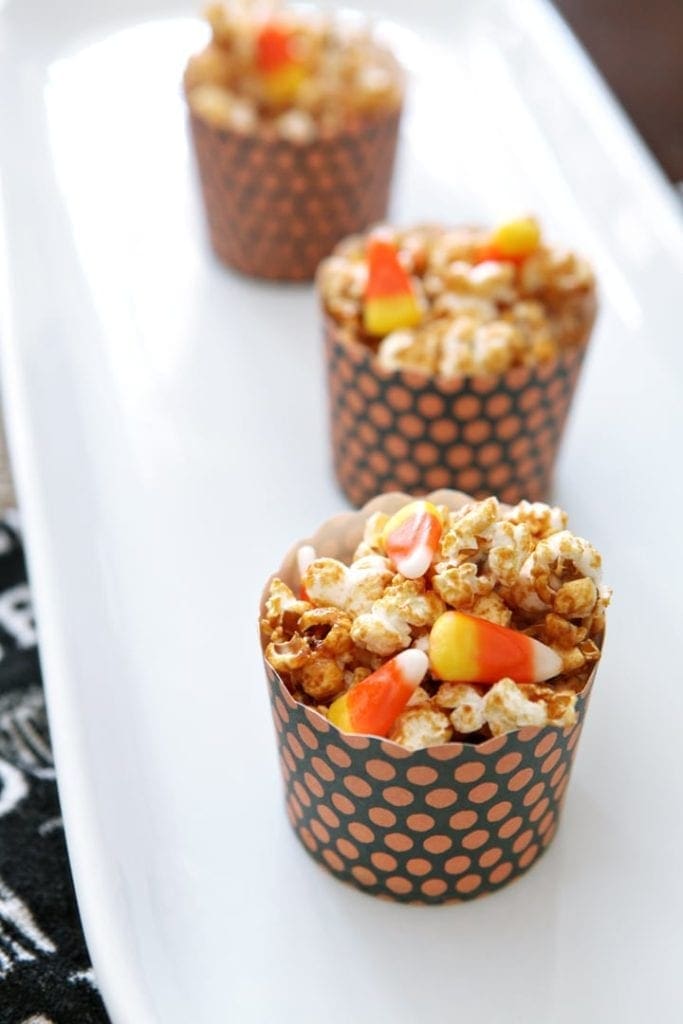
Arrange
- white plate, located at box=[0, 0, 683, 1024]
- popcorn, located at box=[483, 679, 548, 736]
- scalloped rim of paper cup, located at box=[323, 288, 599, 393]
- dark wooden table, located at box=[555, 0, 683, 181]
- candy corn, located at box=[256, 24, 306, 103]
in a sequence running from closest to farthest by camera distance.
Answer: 1. popcorn, located at box=[483, 679, 548, 736]
2. white plate, located at box=[0, 0, 683, 1024]
3. scalloped rim of paper cup, located at box=[323, 288, 599, 393]
4. candy corn, located at box=[256, 24, 306, 103]
5. dark wooden table, located at box=[555, 0, 683, 181]

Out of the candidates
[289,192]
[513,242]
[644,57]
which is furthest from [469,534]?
[644,57]

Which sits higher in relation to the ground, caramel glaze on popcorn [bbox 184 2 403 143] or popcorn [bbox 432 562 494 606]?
caramel glaze on popcorn [bbox 184 2 403 143]

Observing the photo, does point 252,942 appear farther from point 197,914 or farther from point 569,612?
point 569,612

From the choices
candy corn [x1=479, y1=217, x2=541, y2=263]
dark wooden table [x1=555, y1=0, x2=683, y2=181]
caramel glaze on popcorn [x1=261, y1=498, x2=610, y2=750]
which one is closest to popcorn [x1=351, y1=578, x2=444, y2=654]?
caramel glaze on popcorn [x1=261, y1=498, x2=610, y2=750]

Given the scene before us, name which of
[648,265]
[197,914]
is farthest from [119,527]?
[648,265]

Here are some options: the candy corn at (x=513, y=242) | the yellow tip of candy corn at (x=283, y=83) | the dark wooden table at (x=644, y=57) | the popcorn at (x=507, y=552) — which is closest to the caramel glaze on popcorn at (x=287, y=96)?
the yellow tip of candy corn at (x=283, y=83)

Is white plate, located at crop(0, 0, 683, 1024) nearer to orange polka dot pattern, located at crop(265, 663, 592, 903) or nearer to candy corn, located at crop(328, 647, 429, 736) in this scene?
orange polka dot pattern, located at crop(265, 663, 592, 903)

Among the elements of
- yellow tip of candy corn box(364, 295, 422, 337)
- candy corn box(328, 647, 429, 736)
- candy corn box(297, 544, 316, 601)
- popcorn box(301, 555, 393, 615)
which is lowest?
candy corn box(328, 647, 429, 736)
